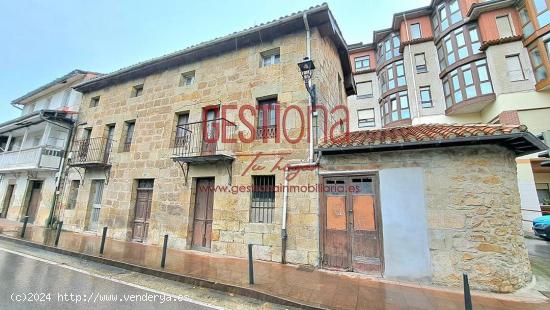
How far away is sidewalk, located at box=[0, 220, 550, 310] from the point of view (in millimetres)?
4098

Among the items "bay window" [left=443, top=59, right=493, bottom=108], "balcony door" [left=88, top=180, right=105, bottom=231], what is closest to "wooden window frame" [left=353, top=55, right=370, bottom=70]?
"bay window" [left=443, top=59, right=493, bottom=108]

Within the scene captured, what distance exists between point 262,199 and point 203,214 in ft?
7.63

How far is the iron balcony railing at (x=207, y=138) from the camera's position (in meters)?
7.98

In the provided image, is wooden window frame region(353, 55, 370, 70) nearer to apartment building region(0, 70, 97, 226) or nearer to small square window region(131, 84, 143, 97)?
small square window region(131, 84, 143, 97)

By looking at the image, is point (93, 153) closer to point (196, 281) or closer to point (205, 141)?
point (205, 141)

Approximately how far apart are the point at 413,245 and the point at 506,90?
1556 cm

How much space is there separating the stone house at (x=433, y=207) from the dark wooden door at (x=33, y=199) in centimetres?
1709

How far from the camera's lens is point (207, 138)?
8.43m

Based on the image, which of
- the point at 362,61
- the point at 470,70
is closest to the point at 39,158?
the point at 470,70

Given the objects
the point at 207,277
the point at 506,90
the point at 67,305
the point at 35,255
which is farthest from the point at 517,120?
the point at 35,255

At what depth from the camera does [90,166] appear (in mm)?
10594

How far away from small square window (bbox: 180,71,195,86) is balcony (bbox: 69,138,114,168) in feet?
14.7

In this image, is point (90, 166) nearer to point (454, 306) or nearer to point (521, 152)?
point (454, 306)

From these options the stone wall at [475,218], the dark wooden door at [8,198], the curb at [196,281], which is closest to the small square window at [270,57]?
the stone wall at [475,218]
